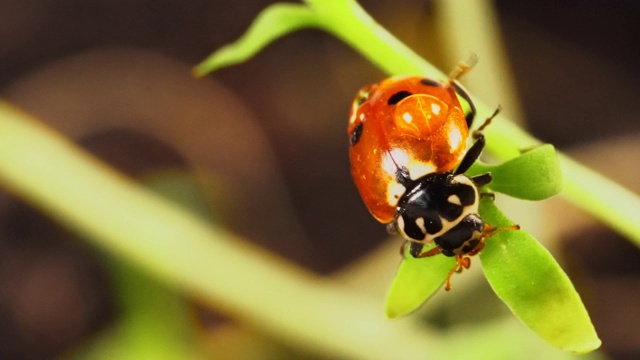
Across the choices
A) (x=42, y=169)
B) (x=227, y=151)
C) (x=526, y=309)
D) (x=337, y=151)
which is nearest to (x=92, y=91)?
Answer: (x=227, y=151)

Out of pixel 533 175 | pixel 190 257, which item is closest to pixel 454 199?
pixel 533 175

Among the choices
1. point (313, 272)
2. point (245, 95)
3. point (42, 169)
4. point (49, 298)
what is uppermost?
point (42, 169)

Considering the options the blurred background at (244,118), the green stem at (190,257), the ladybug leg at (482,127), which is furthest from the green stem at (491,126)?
the blurred background at (244,118)

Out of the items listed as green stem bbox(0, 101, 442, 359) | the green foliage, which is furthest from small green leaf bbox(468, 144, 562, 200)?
green stem bbox(0, 101, 442, 359)

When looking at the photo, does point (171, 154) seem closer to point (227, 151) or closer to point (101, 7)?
point (227, 151)

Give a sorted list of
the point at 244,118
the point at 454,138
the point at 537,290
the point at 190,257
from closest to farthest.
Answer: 1. the point at 537,290
2. the point at 454,138
3. the point at 190,257
4. the point at 244,118

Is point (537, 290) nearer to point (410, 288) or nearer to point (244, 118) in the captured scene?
point (410, 288)

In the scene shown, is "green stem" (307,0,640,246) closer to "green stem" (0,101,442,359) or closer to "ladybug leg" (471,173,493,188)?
"ladybug leg" (471,173,493,188)
